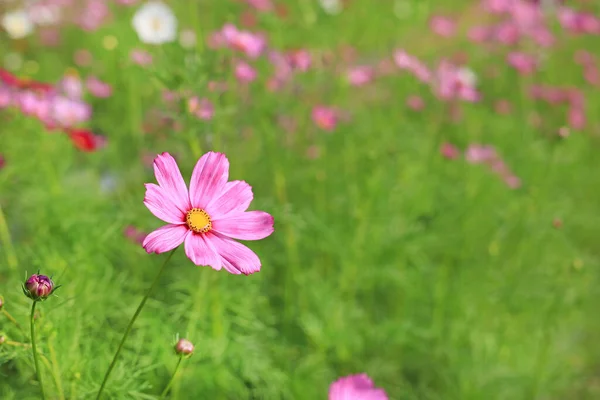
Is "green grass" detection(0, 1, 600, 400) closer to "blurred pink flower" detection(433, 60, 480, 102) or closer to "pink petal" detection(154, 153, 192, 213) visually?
"blurred pink flower" detection(433, 60, 480, 102)

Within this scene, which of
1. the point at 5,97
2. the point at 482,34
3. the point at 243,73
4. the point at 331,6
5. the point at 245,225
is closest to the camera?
the point at 245,225

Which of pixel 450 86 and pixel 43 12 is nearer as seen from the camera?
pixel 450 86

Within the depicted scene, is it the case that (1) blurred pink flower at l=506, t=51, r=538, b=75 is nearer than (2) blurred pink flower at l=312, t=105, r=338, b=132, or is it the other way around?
(2) blurred pink flower at l=312, t=105, r=338, b=132

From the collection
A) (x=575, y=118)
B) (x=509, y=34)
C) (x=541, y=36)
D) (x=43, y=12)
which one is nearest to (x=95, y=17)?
(x=43, y=12)

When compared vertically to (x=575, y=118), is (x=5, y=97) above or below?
below

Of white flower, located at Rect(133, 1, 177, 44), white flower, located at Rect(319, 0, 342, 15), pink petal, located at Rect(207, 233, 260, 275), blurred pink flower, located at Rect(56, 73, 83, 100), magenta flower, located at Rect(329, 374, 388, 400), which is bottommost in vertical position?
magenta flower, located at Rect(329, 374, 388, 400)

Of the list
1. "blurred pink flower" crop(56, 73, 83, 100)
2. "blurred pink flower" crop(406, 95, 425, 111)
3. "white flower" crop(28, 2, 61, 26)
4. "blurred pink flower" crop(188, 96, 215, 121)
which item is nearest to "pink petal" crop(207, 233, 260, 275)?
"blurred pink flower" crop(188, 96, 215, 121)

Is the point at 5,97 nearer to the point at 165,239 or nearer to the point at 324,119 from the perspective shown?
the point at 324,119
